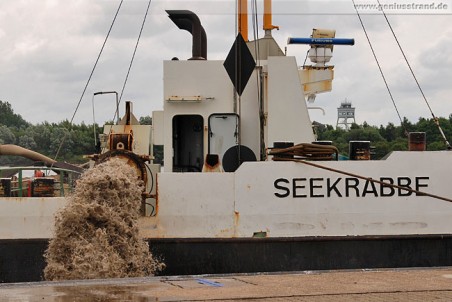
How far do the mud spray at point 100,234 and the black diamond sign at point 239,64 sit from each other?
2373 millimetres

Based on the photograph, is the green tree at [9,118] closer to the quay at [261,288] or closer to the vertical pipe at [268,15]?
the vertical pipe at [268,15]

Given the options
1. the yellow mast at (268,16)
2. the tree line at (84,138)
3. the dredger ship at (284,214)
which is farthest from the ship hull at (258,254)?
the tree line at (84,138)

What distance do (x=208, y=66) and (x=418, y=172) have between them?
342cm

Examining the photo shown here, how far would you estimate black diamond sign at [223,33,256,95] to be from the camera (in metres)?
10.6

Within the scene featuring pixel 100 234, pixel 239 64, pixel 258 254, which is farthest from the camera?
pixel 239 64

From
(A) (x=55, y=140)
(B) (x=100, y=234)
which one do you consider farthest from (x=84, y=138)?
(B) (x=100, y=234)

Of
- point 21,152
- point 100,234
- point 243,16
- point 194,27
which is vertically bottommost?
point 100,234

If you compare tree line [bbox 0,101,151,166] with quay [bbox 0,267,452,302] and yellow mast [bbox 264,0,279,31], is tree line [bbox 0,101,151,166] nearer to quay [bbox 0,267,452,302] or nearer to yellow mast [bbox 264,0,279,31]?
yellow mast [bbox 264,0,279,31]

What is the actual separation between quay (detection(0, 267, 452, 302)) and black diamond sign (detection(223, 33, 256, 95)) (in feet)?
13.0

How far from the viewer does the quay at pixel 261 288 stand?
19.8 feet

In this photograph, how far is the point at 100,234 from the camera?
853cm

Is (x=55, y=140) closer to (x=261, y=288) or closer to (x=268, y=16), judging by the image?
(x=268, y=16)

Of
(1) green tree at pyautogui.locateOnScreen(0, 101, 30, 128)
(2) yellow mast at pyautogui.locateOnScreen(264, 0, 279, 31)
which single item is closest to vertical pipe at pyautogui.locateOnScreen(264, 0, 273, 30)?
(2) yellow mast at pyautogui.locateOnScreen(264, 0, 279, 31)

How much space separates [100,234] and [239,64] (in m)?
3.28
